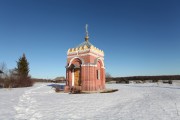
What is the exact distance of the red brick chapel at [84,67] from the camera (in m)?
19.0

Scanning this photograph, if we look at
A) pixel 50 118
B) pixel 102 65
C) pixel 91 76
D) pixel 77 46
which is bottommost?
pixel 50 118

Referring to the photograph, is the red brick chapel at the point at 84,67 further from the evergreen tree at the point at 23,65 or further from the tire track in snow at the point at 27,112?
the evergreen tree at the point at 23,65

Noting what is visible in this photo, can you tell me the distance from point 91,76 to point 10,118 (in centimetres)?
1279

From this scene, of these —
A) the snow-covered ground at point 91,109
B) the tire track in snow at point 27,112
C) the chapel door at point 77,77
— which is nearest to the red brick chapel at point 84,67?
the chapel door at point 77,77

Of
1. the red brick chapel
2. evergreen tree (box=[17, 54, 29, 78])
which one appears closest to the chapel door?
the red brick chapel

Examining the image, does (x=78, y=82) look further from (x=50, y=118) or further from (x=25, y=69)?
(x=25, y=69)

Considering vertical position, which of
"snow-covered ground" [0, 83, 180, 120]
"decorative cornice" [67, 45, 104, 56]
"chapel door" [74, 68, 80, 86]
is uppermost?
"decorative cornice" [67, 45, 104, 56]

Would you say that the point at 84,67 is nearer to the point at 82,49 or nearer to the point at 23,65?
the point at 82,49

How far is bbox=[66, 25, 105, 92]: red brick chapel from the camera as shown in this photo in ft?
62.5

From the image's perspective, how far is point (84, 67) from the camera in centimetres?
1927

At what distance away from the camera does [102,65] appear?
22.2 meters

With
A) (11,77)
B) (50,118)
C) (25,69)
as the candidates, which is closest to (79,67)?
(50,118)

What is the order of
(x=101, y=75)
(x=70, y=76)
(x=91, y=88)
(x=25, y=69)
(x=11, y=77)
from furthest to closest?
(x=25, y=69)
(x=11, y=77)
(x=101, y=75)
(x=70, y=76)
(x=91, y=88)

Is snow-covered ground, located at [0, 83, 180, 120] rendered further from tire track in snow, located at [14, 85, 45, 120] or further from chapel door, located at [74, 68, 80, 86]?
chapel door, located at [74, 68, 80, 86]
